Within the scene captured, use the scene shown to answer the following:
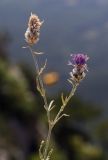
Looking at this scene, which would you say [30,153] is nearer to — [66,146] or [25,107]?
[25,107]

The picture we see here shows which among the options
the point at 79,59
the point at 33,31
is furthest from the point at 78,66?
the point at 33,31

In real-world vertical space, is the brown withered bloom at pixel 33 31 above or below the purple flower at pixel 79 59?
above

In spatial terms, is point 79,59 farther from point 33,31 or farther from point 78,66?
point 33,31

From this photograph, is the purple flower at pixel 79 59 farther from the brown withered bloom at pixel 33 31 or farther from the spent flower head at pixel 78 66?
the brown withered bloom at pixel 33 31

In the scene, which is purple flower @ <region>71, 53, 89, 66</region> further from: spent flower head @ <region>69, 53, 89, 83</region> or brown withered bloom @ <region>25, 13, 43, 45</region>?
brown withered bloom @ <region>25, 13, 43, 45</region>

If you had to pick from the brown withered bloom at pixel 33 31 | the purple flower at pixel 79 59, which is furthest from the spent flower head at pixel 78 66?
the brown withered bloom at pixel 33 31

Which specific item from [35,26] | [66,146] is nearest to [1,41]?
[66,146]
